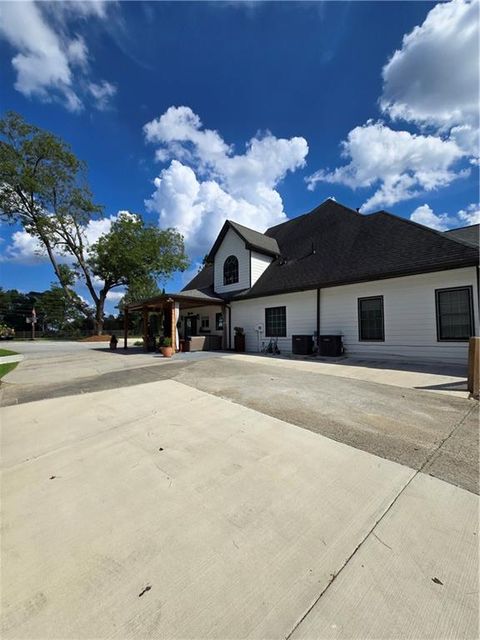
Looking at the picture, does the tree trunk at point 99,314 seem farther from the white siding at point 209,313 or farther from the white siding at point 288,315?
the white siding at point 288,315

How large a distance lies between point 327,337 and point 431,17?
961 centimetres

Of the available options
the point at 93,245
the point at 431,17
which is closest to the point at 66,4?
the point at 431,17

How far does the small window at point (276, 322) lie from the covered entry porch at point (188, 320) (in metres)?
2.92

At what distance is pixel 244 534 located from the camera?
1.78m

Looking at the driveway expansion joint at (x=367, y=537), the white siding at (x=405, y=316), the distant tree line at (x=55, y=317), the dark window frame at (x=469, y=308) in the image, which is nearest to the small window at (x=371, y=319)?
the white siding at (x=405, y=316)

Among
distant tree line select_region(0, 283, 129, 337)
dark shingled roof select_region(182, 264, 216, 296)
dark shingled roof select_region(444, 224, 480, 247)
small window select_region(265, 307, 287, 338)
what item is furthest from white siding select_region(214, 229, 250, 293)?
distant tree line select_region(0, 283, 129, 337)

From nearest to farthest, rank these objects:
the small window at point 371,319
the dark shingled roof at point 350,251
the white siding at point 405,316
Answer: the white siding at point 405,316
the dark shingled roof at point 350,251
the small window at point 371,319

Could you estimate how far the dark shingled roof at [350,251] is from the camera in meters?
8.70

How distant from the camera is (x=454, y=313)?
328 inches

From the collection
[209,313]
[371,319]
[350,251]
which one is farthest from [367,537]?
[209,313]

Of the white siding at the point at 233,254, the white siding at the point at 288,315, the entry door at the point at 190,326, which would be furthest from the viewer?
the entry door at the point at 190,326

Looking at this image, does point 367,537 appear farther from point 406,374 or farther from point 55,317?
point 55,317

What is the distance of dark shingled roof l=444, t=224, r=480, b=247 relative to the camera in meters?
9.38

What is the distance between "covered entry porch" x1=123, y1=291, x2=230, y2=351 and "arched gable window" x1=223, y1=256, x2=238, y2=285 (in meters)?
1.63
